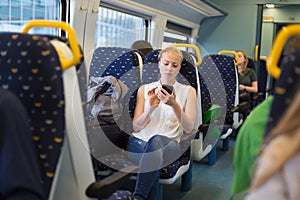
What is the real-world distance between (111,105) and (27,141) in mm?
1318

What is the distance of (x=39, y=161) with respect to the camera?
3.67 feet

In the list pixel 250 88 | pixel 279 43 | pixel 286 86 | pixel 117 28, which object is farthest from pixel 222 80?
pixel 286 86

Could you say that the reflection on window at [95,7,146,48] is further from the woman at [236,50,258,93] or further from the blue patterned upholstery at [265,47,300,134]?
the blue patterned upholstery at [265,47,300,134]

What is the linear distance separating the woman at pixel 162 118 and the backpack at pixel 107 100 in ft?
0.39

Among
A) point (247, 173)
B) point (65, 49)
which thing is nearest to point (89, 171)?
point (65, 49)

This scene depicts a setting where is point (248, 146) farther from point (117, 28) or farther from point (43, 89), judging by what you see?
point (117, 28)

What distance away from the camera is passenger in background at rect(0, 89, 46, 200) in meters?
1.01

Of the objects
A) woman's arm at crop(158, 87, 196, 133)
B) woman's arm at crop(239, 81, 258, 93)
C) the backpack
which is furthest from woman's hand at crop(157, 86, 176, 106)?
woman's arm at crop(239, 81, 258, 93)

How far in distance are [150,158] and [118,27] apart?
2274 mm

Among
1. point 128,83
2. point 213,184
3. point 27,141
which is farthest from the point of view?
point 213,184

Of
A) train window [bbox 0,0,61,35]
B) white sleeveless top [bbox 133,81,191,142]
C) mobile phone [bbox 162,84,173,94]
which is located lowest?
white sleeveless top [bbox 133,81,191,142]

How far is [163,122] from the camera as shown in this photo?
2.36m

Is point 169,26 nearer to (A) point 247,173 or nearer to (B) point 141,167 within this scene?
(B) point 141,167

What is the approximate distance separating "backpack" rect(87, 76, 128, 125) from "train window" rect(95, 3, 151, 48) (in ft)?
4.13
